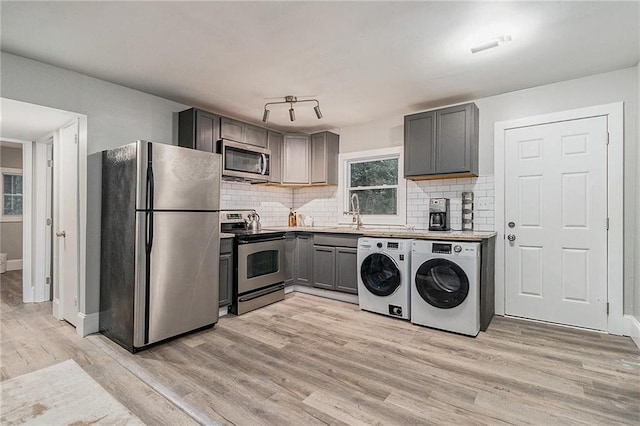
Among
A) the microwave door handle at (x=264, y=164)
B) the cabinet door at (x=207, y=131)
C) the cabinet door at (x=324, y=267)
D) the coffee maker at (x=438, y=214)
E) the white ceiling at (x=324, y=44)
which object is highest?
the white ceiling at (x=324, y=44)

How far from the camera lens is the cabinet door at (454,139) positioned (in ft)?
11.4

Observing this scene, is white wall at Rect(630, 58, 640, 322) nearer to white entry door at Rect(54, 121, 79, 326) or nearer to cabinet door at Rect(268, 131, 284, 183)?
cabinet door at Rect(268, 131, 284, 183)

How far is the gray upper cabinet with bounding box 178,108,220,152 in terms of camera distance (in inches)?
143

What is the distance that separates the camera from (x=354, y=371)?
7.55 ft

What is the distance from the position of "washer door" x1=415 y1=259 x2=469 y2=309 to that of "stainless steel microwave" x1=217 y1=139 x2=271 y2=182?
2474 millimetres

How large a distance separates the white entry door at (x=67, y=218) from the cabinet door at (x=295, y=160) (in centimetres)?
258

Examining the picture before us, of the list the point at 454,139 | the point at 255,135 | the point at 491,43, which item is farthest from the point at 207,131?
the point at 491,43

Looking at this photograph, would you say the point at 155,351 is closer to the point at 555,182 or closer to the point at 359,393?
the point at 359,393

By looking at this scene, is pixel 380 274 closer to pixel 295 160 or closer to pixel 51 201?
pixel 295 160

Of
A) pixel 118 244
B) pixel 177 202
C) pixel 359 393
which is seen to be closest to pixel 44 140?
pixel 118 244

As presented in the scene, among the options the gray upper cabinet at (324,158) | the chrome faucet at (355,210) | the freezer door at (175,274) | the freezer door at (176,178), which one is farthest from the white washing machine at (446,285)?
the freezer door at (176,178)

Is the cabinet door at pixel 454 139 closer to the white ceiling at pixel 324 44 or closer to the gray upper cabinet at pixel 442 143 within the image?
the gray upper cabinet at pixel 442 143

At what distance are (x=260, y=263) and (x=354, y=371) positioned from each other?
1.89 m

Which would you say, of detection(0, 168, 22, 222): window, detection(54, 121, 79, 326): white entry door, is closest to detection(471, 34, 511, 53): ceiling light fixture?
detection(54, 121, 79, 326): white entry door
